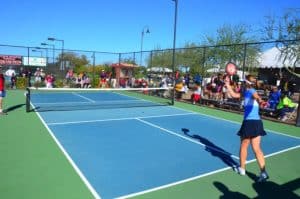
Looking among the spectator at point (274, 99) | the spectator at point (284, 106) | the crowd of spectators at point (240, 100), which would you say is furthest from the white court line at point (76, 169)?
the spectator at point (274, 99)

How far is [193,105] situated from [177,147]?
8859 millimetres

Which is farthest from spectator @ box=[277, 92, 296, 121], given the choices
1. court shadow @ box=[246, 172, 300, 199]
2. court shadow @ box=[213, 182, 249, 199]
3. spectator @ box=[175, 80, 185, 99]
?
court shadow @ box=[213, 182, 249, 199]

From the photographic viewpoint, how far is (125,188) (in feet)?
17.1

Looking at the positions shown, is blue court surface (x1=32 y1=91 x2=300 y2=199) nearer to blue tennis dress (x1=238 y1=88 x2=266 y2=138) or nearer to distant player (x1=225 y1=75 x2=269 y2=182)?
distant player (x1=225 y1=75 x2=269 y2=182)

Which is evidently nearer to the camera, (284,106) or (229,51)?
(284,106)

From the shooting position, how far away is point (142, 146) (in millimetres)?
7832

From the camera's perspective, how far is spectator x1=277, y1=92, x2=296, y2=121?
1250 cm

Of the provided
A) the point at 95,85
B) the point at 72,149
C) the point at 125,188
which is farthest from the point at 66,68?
the point at 125,188

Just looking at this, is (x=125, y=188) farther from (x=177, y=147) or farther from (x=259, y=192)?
(x=177, y=147)

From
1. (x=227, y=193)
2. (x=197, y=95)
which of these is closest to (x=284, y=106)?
(x=197, y=95)

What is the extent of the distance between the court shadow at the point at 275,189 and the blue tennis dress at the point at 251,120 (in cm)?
83

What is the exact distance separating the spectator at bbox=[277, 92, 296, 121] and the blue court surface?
8.21 feet

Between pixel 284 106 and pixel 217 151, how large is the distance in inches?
238

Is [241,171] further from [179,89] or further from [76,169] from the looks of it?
[179,89]
